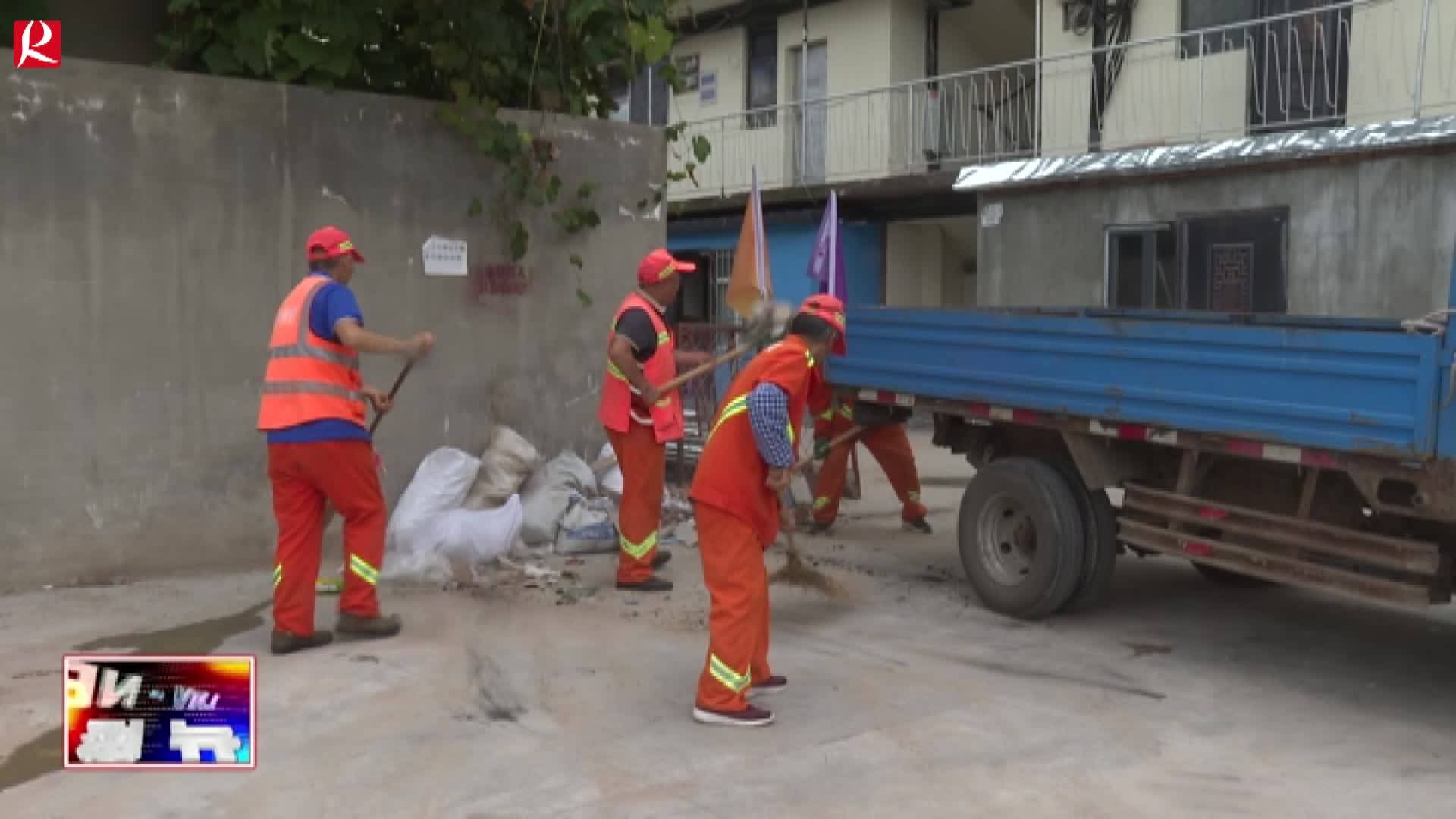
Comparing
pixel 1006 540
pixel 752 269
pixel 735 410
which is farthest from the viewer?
pixel 752 269

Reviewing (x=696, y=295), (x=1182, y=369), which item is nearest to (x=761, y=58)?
(x=696, y=295)

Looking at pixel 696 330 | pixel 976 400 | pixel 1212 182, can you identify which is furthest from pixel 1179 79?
pixel 976 400

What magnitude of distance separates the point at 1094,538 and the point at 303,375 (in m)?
3.73

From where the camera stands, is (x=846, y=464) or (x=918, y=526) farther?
(x=918, y=526)

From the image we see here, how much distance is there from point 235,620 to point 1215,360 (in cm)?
455

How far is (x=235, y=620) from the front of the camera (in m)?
6.04

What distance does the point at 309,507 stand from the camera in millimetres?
5414

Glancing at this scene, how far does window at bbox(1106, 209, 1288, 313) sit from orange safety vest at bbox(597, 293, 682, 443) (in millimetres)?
6031

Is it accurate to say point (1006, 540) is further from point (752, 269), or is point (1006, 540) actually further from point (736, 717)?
point (752, 269)

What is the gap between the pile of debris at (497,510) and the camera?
7.04 metres

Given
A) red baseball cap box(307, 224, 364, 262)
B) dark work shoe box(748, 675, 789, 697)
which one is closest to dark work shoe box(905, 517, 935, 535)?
dark work shoe box(748, 675, 789, 697)

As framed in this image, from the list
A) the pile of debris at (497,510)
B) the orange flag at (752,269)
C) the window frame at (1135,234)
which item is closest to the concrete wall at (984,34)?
the window frame at (1135,234)

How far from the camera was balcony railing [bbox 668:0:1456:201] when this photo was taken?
11180 mm
